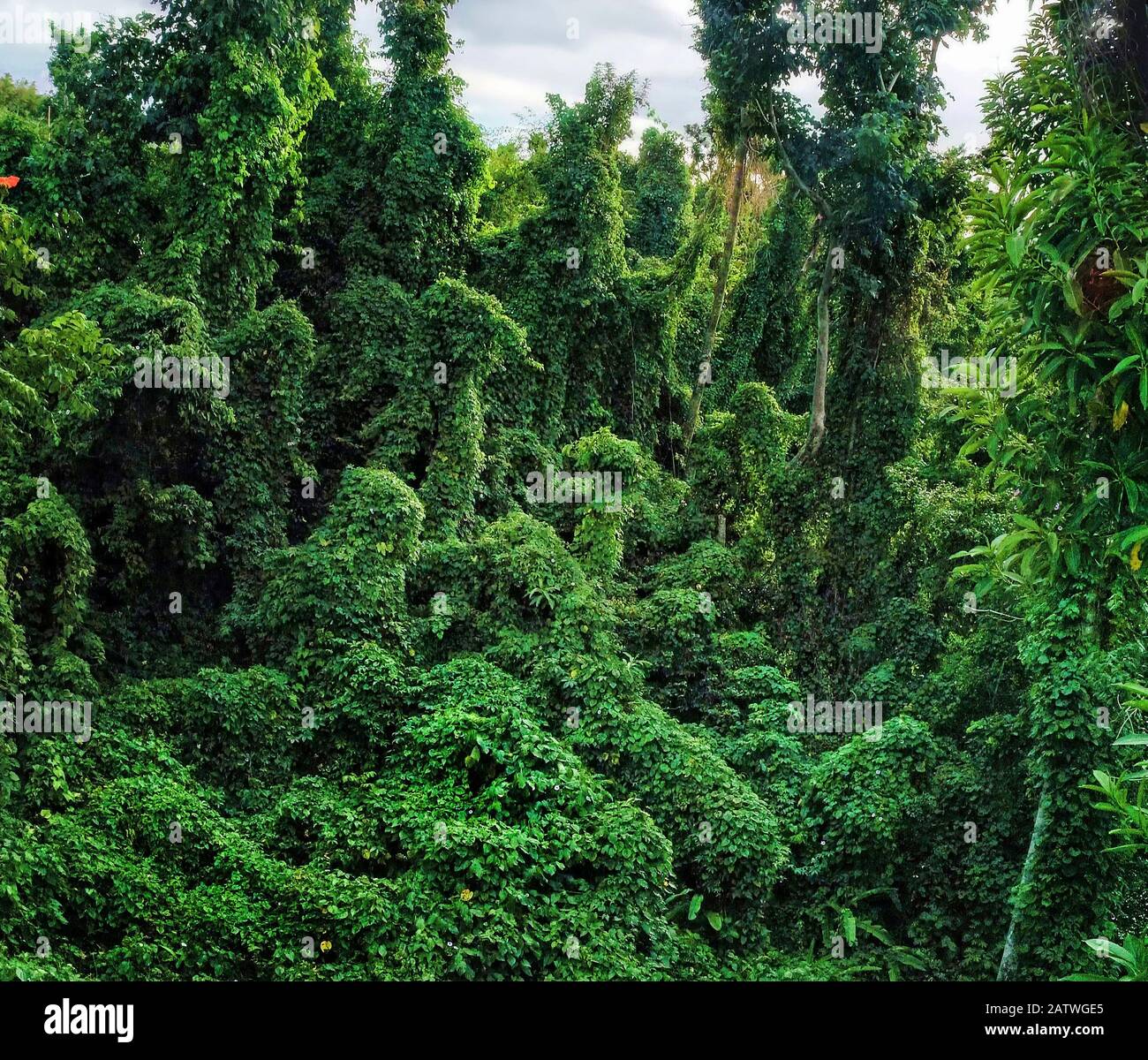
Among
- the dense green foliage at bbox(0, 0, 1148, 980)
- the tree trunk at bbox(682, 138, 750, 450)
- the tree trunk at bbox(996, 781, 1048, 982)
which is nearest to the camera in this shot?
the dense green foliage at bbox(0, 0, 1148, 980)

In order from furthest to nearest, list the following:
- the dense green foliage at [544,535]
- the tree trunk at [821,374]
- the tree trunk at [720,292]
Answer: the tree trunk at [720,292], the tree trunk at [821,374], the dense green foliage at [544,535]

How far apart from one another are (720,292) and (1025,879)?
10644mm

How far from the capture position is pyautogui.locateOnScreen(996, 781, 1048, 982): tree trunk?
29.0 ft

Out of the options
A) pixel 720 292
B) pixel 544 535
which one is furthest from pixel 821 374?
pixel 544 535

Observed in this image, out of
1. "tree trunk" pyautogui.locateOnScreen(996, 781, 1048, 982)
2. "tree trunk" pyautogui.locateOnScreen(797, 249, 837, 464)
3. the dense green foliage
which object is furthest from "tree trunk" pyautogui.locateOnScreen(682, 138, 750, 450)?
"tree trunk" pyautogui.locateOnScreen(996, 781, 1048, 982)

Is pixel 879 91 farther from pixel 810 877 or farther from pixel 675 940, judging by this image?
pixel 675 940

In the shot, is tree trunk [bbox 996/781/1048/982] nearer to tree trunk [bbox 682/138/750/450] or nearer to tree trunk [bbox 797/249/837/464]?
tree trunk [bbox 797/249/837/464]

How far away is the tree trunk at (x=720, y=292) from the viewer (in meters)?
16.7

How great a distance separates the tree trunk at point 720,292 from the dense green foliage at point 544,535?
1.22 feet

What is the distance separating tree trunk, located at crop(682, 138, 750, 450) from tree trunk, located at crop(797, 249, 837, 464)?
8.68ft

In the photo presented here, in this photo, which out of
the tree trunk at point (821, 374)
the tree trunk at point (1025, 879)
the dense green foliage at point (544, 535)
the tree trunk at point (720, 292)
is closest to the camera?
the dense green foliage at point (544, 535)

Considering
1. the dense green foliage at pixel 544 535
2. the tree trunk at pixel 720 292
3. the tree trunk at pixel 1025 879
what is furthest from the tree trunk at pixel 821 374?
the tree trunk at pixel 1025 879

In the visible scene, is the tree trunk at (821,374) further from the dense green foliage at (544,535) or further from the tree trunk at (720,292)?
the tree trunk at (720,292)

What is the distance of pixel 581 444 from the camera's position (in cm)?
1382
